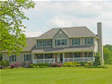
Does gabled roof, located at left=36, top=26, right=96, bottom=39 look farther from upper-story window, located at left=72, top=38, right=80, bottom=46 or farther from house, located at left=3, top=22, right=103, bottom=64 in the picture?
upper-story window, located at left=72, top=38, right=80, bottom=46

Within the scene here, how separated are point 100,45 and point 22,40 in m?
33.4

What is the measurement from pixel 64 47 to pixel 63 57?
2225 mm

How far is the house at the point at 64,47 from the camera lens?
48031 mm

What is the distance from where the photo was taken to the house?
48.0 metres

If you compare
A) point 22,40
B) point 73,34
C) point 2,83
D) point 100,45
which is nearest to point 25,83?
point 2,83

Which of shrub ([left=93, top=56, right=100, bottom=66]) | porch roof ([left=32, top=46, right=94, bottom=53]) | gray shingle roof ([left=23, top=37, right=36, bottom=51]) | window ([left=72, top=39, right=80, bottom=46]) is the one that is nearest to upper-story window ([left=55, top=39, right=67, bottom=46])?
porch roof ([left=32, top=46, right=94, bottom=53])

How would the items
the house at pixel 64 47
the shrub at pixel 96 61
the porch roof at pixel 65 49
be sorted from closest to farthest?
1. the shrub at pixel 96 61
2. the porch roof at pixel 65 49
3. the house at pixel 64 47

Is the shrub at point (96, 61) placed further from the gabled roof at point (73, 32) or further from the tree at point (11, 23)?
the tree at point (11, 23)

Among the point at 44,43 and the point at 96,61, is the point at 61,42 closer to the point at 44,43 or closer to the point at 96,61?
the point at 44,43

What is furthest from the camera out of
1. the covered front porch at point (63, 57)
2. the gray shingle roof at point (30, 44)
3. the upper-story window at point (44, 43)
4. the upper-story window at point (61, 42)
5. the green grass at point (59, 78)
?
the gray shingle roof at point (30, 44)

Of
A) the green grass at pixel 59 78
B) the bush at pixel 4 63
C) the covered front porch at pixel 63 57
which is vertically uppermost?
the covered front porch at pixel 63 57

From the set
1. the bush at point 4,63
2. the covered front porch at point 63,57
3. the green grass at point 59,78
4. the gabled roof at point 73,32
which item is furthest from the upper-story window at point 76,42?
the green grass at point 59,78

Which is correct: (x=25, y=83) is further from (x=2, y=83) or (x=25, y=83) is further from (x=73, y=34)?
(x=73, y=34)

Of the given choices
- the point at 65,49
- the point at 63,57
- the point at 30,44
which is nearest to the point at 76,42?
the point at 65,49
